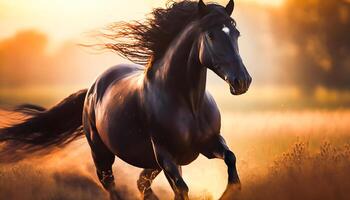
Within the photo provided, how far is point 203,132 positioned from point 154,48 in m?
0.80

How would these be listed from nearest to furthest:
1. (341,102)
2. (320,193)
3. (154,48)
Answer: (154,48) → (320,193) → (341,102)

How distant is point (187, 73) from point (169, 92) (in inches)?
7.3

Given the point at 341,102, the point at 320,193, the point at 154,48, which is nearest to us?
the point at 154,48

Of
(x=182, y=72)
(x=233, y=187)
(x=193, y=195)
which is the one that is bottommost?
(x=193, y=195)

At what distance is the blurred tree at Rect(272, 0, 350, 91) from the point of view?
25.4 ft

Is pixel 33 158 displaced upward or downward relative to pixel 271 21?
downward

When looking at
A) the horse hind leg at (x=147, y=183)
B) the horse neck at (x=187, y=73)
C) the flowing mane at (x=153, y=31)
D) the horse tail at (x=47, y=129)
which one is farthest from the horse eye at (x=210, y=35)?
the horse tail at (x=47, y=129)

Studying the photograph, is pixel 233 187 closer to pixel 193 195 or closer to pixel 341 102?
pixel 193 195

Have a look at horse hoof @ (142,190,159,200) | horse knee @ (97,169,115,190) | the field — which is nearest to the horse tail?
the field

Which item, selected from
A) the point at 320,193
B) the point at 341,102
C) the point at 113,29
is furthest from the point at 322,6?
the point at 113,29

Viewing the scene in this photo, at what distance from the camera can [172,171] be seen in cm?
513

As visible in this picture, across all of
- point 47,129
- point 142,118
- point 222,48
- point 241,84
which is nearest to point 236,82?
point 241,84

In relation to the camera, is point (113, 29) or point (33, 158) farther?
point (33, 158)

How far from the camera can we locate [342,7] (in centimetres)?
781
